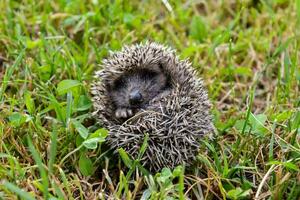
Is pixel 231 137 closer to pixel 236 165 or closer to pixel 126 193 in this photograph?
pixel 236 165

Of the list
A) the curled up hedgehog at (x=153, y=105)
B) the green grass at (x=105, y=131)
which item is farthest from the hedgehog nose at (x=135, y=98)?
the green grass at (x=105, y=131)

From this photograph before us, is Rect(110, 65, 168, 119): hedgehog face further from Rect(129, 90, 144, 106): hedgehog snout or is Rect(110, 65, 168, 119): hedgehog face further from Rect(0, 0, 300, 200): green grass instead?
Rect(0, 0, 300, 200): green grass

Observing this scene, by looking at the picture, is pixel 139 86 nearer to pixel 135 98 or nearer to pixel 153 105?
pixel 135 98

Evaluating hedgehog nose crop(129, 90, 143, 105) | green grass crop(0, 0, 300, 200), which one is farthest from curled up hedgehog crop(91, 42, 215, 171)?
green grass crop(0, 0, 300, 200)

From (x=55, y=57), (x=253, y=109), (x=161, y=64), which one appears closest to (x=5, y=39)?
(x=55, y=57)

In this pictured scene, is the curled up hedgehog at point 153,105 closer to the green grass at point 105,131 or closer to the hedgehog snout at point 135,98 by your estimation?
the hedgehog snout at point 135,98

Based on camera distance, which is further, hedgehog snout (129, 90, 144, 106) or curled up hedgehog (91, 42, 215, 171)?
hedgehog snout (129, 90, 144, 106)

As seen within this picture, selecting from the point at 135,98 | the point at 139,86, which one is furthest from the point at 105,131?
the point at 139,86
